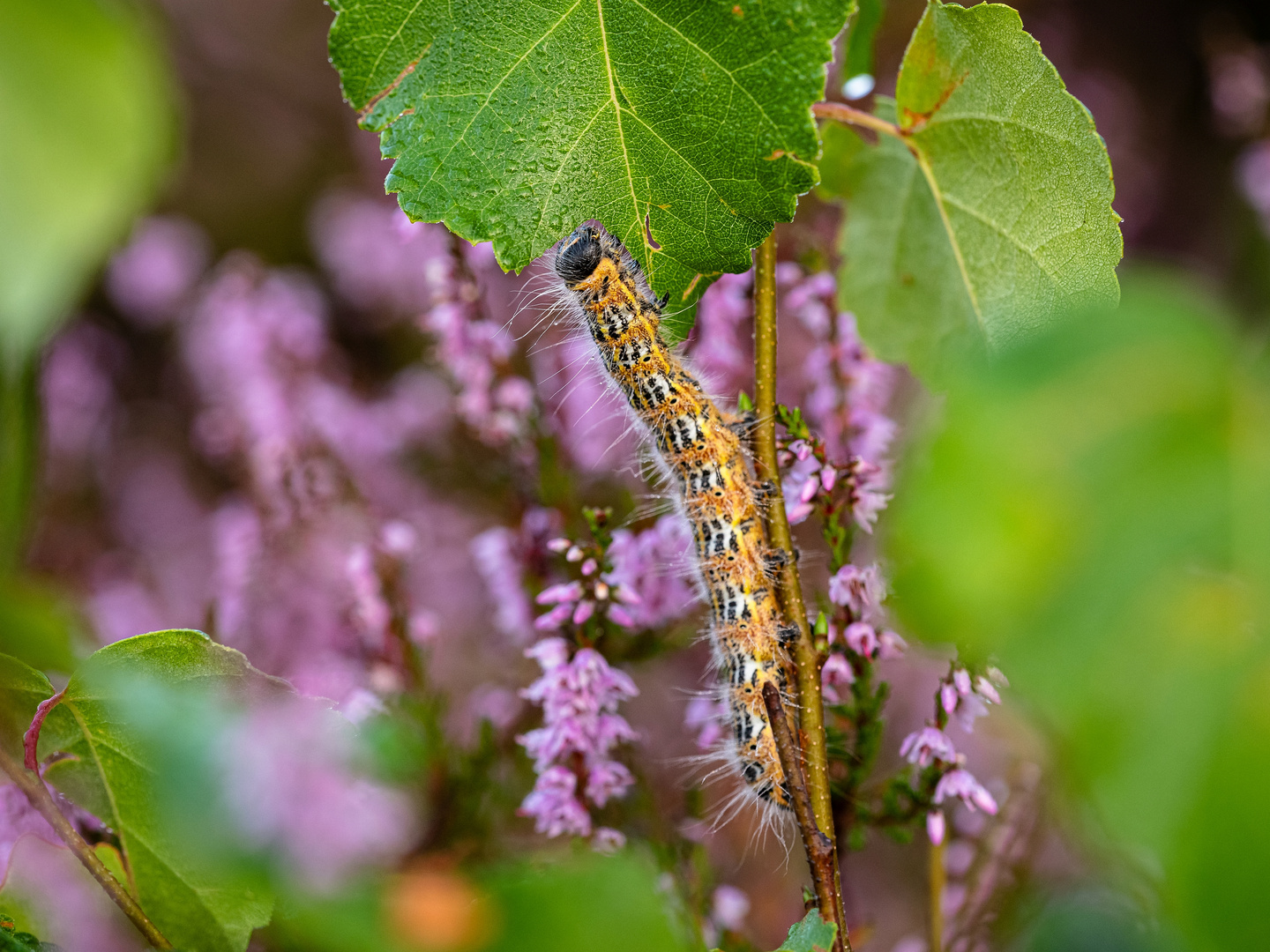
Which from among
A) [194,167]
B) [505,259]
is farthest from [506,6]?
[194,167]

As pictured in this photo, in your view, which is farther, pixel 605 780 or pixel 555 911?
pixel 605 780

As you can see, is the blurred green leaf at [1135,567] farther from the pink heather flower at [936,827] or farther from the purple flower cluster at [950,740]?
the pink heather flower at [936,827]

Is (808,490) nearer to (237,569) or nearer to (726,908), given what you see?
(726,908)

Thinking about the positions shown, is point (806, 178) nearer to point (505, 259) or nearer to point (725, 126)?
point (725, 126)

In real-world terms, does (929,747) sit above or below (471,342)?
below

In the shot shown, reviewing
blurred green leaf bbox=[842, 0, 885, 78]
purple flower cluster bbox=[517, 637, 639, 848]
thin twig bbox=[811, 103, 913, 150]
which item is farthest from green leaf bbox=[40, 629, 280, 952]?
blurred green leaf bbox=[842, 0, 885, 78]

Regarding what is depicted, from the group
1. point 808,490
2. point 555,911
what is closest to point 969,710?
point 808,490

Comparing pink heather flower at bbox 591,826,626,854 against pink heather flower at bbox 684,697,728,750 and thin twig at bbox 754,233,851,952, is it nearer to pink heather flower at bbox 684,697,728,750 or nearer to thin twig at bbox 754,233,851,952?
pink heather flower at bbox 684,697,728,750

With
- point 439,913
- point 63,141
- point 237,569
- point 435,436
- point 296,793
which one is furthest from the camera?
point 435,436
